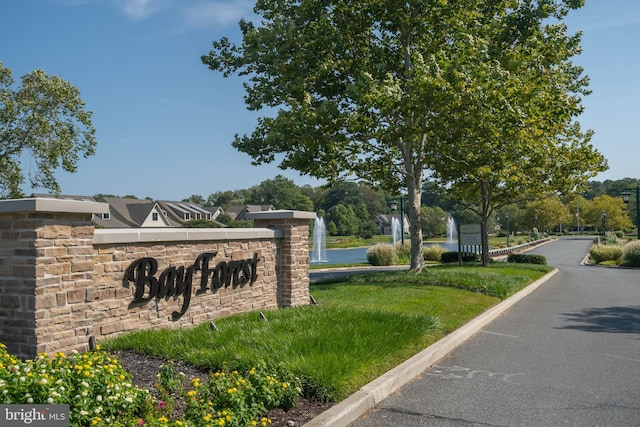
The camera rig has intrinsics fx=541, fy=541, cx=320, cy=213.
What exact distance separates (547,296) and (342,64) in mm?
9682

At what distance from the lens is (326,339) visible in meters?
7.41

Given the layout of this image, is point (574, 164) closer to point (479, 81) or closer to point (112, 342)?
point (479, 81)

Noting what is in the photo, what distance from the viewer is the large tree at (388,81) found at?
1512cm

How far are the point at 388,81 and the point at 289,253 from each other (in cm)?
632

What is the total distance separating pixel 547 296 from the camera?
1625 cm

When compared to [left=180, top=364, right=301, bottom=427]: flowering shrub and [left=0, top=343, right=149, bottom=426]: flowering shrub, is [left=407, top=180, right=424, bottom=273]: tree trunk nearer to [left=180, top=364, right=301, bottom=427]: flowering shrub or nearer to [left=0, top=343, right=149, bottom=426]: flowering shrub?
[left=180, top=364, right=301, bottom=427]: flowering shrub

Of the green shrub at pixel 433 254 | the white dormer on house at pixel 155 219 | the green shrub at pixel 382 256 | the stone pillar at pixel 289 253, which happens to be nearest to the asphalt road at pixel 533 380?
the stone pillar at pixel 289 253

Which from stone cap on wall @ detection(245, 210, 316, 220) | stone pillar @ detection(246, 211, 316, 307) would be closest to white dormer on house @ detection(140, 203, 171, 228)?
stone cap on wall @ detection(245, 210, 316, 220)

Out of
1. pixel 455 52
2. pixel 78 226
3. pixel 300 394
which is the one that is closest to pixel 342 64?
pixel 455 52

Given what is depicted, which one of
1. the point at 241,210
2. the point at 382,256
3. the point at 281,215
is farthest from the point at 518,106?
the point at 241,210

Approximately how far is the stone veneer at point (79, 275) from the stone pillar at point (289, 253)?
4.93ft

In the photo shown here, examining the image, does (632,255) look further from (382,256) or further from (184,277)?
(184,277)

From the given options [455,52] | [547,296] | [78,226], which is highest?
[455,52]

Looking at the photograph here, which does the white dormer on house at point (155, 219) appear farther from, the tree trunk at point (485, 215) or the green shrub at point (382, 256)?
the tree trunk at point (485, 215)
